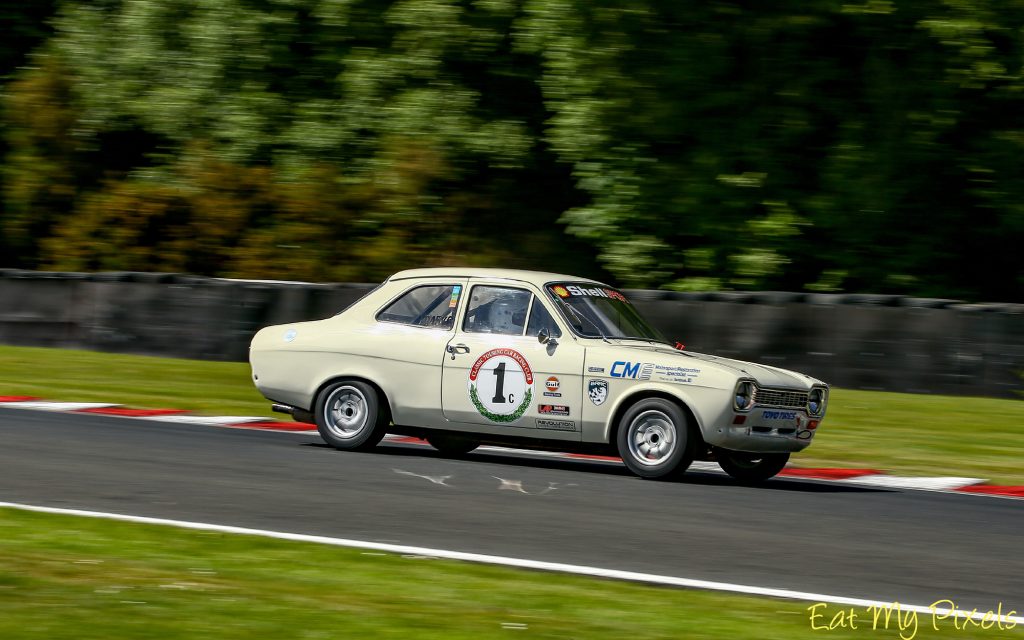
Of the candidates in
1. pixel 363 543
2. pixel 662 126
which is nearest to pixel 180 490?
pixel 363 543

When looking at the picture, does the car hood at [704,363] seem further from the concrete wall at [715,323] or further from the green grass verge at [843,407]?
the concrete wall at [715,323]

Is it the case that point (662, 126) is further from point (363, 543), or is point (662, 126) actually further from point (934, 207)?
point (363, 543)

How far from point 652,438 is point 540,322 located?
49.8 inches

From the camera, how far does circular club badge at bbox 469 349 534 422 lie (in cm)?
1059

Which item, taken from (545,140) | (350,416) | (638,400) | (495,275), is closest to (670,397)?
(638,400)

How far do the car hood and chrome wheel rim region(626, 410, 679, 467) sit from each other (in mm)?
405

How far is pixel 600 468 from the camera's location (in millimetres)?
11312

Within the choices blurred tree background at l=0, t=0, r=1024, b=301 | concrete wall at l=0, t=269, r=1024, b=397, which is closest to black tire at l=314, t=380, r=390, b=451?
concrete wall at l=0, t=269, r=1024, b=397

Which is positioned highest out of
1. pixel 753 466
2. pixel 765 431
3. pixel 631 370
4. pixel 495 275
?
pixel 495 275

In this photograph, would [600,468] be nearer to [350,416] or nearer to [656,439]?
[656,439]

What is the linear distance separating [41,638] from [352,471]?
5.08 meters

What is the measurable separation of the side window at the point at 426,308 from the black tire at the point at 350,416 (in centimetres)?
62

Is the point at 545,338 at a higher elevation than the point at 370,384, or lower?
higher

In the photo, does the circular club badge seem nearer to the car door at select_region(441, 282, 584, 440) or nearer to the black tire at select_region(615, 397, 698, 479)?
the car door at select_region(441, 282, 584, 440)
